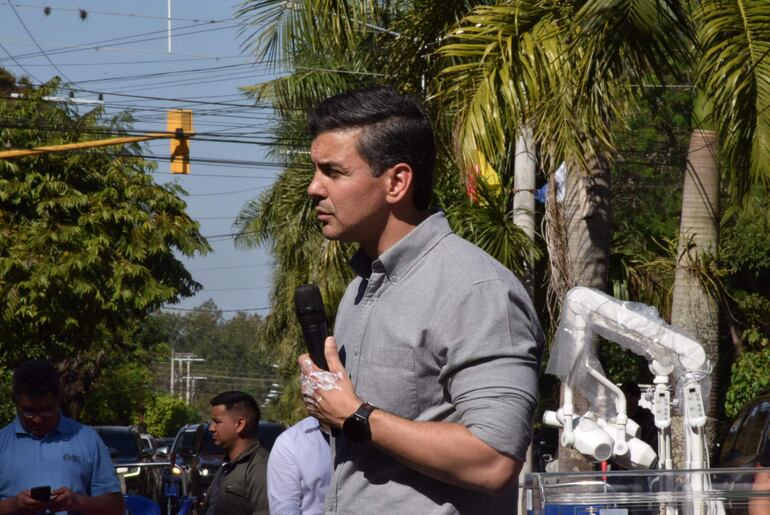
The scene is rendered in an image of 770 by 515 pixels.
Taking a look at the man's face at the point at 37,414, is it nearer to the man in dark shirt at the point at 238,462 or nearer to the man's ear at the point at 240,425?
the man in dark shirt at the point at 238,462

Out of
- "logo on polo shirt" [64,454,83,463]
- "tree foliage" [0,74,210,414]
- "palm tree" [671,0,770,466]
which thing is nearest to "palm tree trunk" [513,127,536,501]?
"palm tree" [671,0,770,466]

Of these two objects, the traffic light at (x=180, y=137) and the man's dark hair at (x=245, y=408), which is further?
the traffic light at (x=180, y=137)

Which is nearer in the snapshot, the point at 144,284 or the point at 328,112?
the point at 328,112

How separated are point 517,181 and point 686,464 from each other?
482 centimetres

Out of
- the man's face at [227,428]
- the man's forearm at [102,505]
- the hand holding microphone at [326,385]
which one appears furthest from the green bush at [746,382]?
the hand holding microphone at [326,385]

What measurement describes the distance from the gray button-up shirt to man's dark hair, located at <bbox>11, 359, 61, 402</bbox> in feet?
10.6

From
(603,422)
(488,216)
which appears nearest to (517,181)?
(488,216)

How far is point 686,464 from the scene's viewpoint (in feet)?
27.9

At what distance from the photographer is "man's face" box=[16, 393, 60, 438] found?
5.65m

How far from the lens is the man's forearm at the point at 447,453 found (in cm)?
245

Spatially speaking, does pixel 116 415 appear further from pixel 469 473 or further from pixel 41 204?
pixel 469 473

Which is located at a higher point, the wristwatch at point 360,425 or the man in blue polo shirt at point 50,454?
the wristwatch at point 360,425

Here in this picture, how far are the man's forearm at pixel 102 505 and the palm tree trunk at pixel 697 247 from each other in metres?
6.37

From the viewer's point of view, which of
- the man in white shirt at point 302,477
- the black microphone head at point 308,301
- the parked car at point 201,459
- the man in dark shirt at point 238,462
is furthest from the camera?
the parked car at point 201,459
